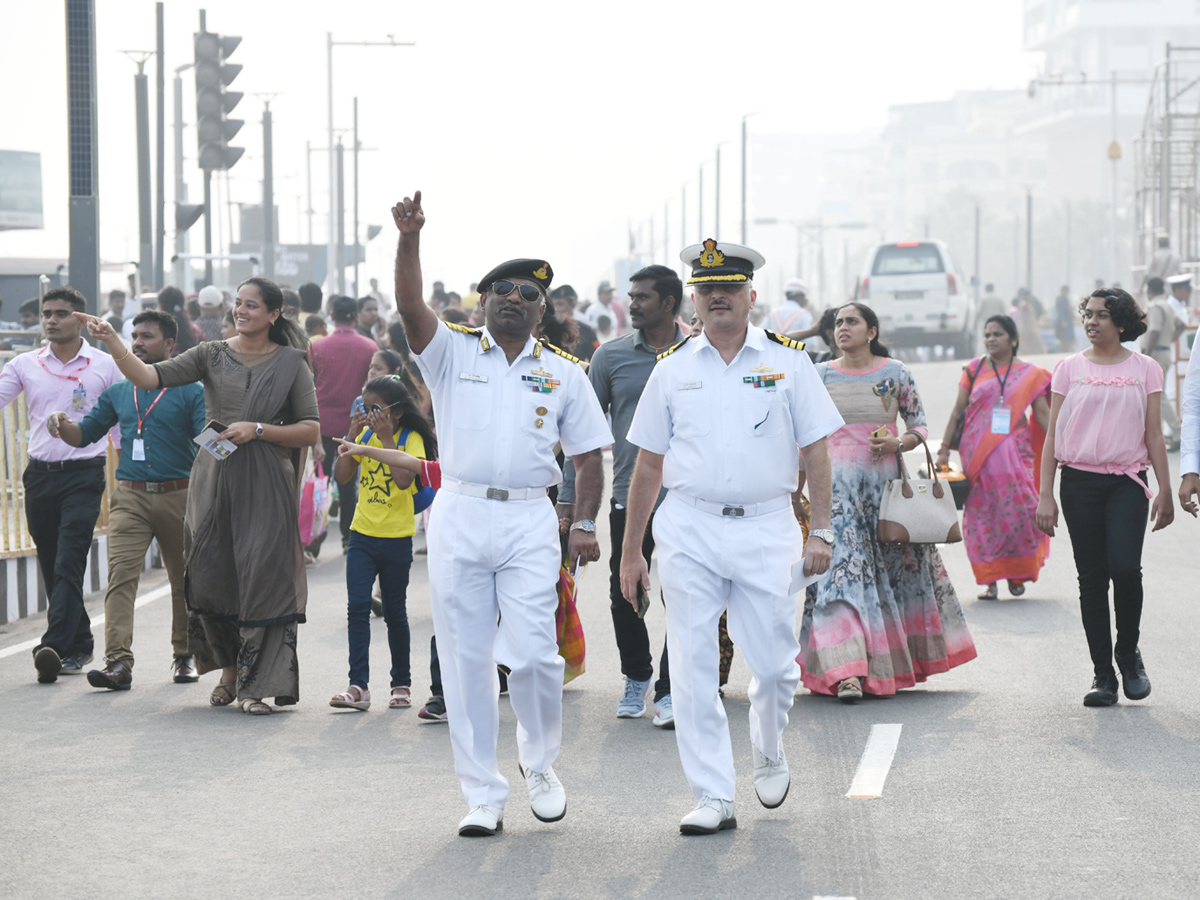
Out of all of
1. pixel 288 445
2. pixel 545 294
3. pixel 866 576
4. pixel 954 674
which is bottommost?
pixel 954 674

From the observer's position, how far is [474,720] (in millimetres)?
6188

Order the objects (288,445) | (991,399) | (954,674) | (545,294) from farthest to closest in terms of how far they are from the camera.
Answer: (991,399)
(954,674)
(288,445)
(545,294)

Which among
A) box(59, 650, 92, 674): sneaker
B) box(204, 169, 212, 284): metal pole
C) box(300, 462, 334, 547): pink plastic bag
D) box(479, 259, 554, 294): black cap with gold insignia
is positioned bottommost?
box(59, 650, 92, 674): sneaker

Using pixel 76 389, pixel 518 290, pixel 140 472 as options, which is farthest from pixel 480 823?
pixel 76 389

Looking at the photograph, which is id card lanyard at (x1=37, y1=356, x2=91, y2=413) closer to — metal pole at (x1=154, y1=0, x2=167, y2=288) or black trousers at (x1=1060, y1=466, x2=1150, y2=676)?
black trousers at (x1=1060, y1=466, x2=1150, y2=676)

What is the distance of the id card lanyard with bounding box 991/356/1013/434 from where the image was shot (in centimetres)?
1234

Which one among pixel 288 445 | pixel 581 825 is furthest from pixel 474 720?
pixel 288 445

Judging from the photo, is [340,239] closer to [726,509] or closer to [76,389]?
[76,389]

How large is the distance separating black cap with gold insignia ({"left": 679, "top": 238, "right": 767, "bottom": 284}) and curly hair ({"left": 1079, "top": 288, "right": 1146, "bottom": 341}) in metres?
2.55

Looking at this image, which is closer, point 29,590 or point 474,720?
point 474,720

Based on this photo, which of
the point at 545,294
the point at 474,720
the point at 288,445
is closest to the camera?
the point at 474,720

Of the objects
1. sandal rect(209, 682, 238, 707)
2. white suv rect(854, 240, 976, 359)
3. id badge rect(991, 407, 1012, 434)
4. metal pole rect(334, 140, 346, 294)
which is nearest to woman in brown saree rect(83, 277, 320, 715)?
sandal rect(209, 682, 238, 707)

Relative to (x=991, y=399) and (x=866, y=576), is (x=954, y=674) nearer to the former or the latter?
(x=866, y=576)

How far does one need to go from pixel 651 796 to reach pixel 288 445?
2.83 metres
